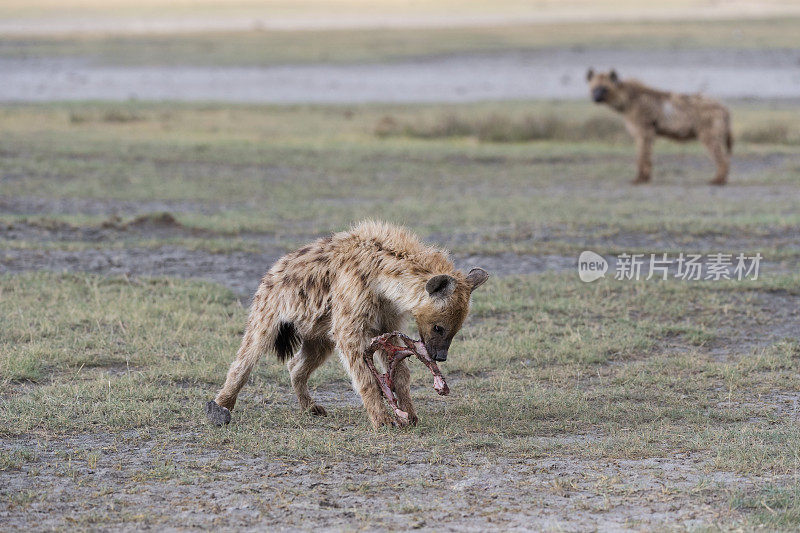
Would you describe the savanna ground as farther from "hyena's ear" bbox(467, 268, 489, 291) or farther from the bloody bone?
"hyena's ear" bbox(467, 268, 489, 291)

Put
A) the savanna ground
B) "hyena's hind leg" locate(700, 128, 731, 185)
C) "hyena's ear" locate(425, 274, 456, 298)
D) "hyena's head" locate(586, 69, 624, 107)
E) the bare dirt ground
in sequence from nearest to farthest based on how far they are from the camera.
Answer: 1. the bare dirt ground
2. the savanna ground
3. "hyena's ear" locate(425, 274, 456, 298)
4. "hyena's hind leg" locate(700, 128, 731, 185)
5. "hyena's head" locate(586, 69, 624, 107)

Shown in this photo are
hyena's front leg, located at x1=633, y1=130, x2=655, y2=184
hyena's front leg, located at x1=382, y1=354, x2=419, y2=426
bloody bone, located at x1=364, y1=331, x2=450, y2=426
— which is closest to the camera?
bloody bone, located at x1=364, y1=331, x2=450, y2=426

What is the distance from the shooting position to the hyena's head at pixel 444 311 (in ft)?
16.3

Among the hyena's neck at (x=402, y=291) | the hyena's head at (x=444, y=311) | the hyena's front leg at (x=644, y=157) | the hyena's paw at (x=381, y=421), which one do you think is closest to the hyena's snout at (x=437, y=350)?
the hyena's head at (x=444, y=311)

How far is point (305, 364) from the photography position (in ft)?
18.4

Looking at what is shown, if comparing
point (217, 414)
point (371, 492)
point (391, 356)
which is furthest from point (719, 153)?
point (371, 492)

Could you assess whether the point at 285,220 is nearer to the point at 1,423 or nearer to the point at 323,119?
the point at 1,423

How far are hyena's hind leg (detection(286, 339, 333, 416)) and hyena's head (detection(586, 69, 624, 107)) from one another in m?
10.9

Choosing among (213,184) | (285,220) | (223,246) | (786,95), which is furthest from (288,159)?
(786,95)

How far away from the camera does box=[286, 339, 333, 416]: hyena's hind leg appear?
558cm

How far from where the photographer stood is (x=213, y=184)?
13766 mm

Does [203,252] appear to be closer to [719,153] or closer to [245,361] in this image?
[245,361]

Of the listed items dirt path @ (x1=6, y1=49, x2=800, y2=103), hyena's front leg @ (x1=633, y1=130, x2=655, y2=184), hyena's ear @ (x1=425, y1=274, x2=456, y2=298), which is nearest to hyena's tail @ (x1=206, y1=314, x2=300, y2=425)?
hyena's ear @ (x1=425, y1=274, x2=456, y2=298)

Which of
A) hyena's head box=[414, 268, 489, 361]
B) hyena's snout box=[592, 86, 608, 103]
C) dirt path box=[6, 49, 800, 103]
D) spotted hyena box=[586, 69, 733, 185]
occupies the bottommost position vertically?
hyena's head box=[414, 268, 489, 361]
